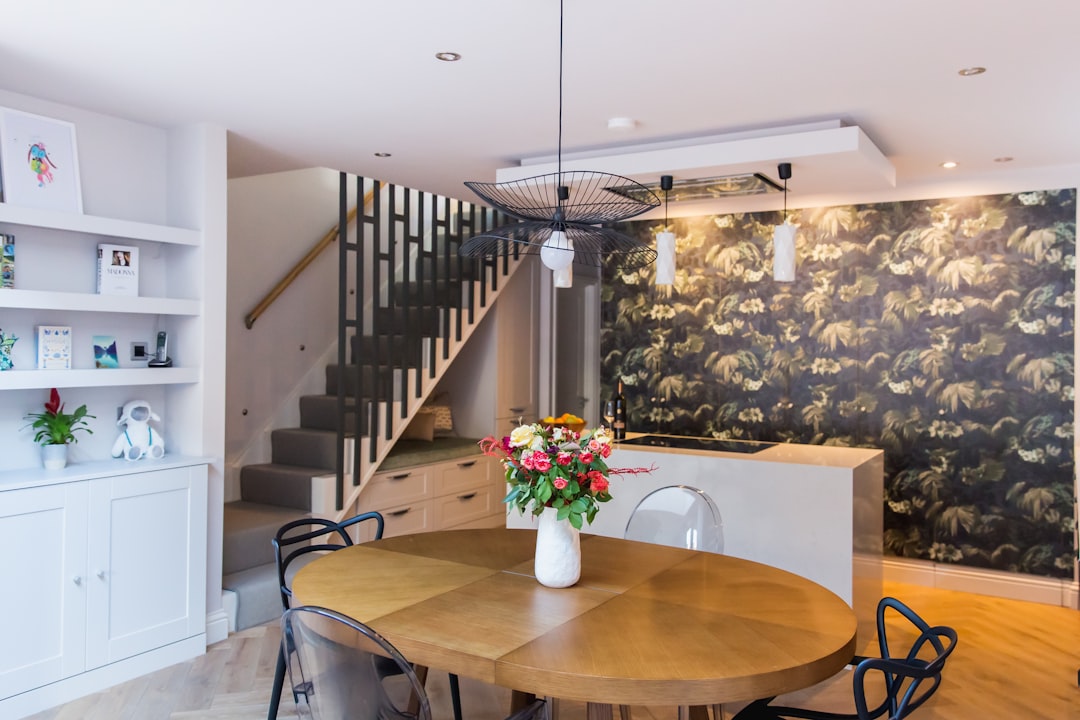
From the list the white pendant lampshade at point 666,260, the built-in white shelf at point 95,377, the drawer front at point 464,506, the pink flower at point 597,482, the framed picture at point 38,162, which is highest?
the framed picture at point 38,162

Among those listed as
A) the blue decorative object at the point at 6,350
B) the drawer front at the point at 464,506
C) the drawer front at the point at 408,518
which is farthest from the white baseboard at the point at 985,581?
the blue decorative object at the point at 6,350

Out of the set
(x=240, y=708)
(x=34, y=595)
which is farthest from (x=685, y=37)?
(x=34, y=595)

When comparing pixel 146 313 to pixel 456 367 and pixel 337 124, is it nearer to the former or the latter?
pixel 337 124

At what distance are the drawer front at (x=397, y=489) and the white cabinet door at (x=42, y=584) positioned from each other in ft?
6.54

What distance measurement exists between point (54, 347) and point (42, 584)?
38.8 inches

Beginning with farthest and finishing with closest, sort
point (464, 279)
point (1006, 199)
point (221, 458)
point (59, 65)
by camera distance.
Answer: point (464, 279), point (1006, 199), point (221, 458), point (59, 65)

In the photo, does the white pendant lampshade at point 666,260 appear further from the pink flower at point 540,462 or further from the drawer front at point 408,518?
the drawer front at point 408,518

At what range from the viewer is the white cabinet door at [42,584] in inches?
122

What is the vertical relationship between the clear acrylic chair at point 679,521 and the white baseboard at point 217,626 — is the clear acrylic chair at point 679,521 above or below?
above

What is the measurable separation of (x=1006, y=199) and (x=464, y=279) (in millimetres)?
3457

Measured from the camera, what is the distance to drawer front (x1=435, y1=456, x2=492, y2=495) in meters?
5.80

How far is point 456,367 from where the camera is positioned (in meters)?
6.66

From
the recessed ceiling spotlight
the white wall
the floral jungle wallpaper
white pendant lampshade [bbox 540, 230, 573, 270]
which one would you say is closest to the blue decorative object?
the white wall

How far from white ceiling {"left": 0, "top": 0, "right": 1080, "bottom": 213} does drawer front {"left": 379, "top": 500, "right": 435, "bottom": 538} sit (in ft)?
7.48
